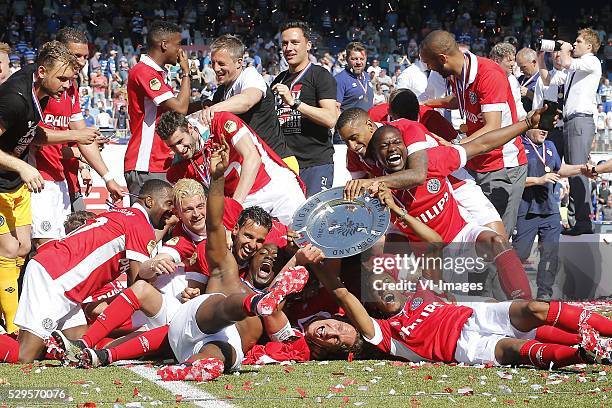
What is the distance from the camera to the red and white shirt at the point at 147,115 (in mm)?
8055

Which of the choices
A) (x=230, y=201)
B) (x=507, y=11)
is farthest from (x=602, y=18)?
(x=230, y=201)

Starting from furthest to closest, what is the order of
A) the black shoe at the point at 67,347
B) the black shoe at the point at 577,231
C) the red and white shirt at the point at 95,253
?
1. the black shoe at the point at 577,231
2. the red and white shirt at the point at 95,253
3. the black shoe at the point at 67,347

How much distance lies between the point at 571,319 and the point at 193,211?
8.57 feet

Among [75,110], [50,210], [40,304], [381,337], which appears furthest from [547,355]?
[75,110]

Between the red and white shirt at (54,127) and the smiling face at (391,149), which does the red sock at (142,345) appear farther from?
the red and white shirt at (54,127)

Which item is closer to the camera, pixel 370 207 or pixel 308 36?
pixel 370 207

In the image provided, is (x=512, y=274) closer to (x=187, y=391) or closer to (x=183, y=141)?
(x=183, y=141)

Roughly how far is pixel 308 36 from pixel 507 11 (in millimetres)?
21844

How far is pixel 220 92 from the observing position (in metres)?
8.70

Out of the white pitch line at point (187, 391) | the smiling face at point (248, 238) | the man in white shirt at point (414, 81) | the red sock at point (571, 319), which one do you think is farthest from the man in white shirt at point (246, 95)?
the red sock at point (571, 319)

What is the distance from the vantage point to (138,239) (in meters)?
6.58

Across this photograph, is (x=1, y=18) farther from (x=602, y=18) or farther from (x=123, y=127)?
(x=602, y=18)

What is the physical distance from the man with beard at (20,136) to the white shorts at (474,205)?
9.44 ft

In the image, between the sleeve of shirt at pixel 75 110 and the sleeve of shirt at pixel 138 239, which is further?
the sleeve of shirt at pixel 75 110
